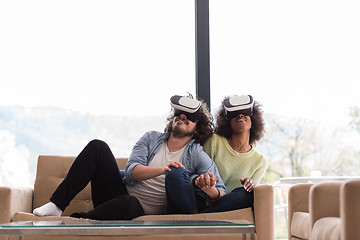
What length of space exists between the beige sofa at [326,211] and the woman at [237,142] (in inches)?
15.6

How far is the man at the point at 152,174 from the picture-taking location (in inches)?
103

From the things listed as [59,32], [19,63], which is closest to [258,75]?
[59,32]

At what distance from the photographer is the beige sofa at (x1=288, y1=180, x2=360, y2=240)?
5.07 ft

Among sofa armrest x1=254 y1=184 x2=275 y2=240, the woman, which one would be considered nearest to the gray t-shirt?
the woman

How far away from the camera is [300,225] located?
7.84 ft

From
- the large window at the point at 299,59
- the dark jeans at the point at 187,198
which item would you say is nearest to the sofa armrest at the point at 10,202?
the dark jeans at the point at 187,198

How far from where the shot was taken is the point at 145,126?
5832mm

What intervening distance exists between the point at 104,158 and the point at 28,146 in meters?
3.27

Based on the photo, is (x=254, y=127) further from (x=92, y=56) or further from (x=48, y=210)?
(x=92, y=56)

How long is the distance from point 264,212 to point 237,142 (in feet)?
2.41

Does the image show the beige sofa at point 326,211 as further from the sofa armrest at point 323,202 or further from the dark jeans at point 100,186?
the dark jeans at point 100,186

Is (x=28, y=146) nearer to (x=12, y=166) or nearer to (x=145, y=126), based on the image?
(x=12, y=166)

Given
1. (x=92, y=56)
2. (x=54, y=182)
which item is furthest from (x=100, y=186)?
(x=92, y=56)

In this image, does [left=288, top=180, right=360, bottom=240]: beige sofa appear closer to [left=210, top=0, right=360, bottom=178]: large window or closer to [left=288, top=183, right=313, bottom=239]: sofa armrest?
[left=288, top=183, right=313, bottom=239]: sofa armrest
